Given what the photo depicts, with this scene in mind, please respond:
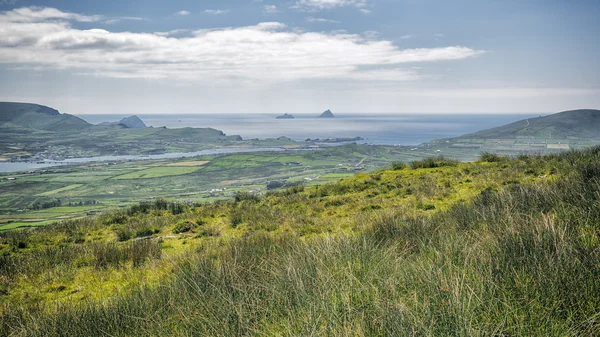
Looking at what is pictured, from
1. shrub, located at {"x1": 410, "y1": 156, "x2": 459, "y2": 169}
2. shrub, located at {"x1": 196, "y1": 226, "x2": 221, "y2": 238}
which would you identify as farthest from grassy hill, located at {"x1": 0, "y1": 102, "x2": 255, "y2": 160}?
shrub, located at {"x1": 410, "y1": 156, "x2": 459, "y2": 169}

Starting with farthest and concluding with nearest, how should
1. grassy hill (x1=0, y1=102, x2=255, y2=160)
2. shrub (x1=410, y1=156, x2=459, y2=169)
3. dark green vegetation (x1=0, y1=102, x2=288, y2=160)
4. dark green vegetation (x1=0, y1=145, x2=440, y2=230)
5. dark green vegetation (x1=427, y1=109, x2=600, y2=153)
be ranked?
grassy hill (x1=0, y1=102, x2=255, y2=160), dark green vegetation (x1=0, y1=102, x2=288, y2=160), dark green vegetation (x1=427, y1=109, x2=600, y2=153), dark green vegetation (x1=0, y1=145, x2=440, y2=230), shrub (x1=410, y1=156, x2=459, y2=169)

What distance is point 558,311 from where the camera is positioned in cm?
227

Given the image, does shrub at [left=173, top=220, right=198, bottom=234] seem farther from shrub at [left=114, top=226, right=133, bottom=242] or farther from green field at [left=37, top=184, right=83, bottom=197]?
green field at [left=37, top=184, right=83, bottom=197]

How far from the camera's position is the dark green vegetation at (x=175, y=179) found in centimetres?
4228

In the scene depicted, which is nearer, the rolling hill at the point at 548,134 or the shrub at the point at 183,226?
the shrub at the point at 183,226

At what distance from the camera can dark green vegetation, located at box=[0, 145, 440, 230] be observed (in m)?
42.3

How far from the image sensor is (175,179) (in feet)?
216

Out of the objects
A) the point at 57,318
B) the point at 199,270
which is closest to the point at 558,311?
the point at 199,270

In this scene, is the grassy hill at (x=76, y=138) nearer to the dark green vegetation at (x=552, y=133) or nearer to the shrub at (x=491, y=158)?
the shrub at (x=491, y=158)

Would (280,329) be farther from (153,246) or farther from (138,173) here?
(138,173)

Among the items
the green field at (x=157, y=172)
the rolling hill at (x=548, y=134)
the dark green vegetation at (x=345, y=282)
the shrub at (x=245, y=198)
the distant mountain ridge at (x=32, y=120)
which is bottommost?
the green field at (x=157, y=172)

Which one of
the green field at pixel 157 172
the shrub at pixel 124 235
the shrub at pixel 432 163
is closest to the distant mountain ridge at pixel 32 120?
the green field at pixel 157 172

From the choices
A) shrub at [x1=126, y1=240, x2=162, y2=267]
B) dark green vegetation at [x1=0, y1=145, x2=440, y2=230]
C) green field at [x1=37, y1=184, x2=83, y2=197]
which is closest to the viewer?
shrub at [x1=126, y1=240, x2=162, y2=267]

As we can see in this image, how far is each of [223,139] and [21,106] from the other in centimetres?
13125
